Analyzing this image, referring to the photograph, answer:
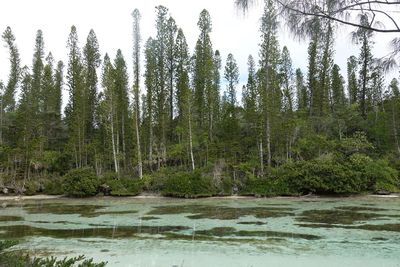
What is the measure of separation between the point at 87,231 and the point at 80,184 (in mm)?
12666

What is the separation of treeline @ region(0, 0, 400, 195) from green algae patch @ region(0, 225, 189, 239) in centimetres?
1130

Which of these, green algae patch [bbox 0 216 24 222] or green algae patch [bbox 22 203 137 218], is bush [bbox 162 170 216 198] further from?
green algae patch [bbox 0 216 24 222]

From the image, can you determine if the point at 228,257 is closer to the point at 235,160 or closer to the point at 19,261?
the point at 19,261

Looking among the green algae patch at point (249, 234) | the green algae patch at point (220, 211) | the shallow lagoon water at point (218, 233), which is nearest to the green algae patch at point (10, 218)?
the shallow lagoon water at point (218, 233)

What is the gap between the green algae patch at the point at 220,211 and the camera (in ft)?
50.2

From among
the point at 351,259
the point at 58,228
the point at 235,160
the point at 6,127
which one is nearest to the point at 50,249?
the point at 58,228

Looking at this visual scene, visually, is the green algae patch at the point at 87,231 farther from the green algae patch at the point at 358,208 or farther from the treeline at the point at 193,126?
the treeline at the point at 193,126

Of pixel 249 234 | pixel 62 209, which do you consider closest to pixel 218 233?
pixel 249 234

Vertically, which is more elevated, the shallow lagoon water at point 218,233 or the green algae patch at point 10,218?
the green algae patch at point 10,218

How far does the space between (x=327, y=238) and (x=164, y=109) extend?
2308 cm

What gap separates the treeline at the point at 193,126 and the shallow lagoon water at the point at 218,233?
5275 mm

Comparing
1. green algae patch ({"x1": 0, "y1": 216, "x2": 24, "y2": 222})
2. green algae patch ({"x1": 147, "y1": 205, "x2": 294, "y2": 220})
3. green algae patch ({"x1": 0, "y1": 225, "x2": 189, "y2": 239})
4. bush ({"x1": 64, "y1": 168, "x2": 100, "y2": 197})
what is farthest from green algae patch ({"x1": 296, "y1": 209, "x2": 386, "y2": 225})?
bush ({"x1": 64, "y1": 168, "x2": 100, "y2": 197})

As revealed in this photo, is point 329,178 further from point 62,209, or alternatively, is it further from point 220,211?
point 62,209

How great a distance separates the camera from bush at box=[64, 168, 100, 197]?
24.4m
